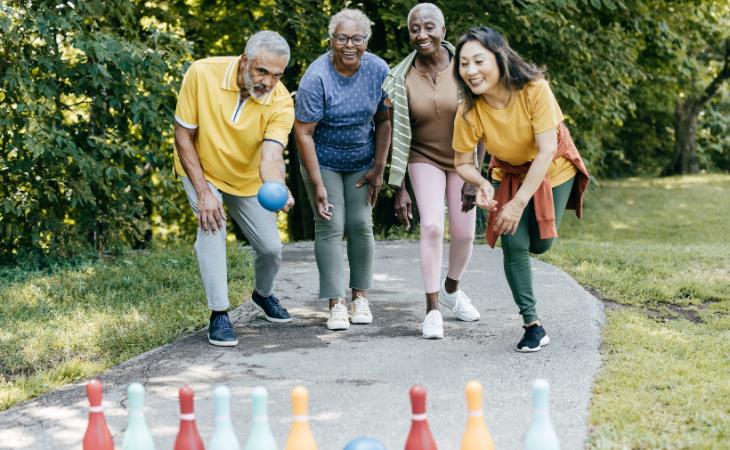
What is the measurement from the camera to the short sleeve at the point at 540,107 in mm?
4594

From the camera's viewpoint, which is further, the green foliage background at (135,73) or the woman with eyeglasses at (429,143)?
the green foliage background at (135,73)

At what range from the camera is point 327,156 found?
213 inches

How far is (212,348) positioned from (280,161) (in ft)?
3.82

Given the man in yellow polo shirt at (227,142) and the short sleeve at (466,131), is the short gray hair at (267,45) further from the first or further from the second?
the short sleeve at (466,131)

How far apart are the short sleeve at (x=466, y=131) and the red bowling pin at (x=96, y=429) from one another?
2398mm

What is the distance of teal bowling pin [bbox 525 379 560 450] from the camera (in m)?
3.19

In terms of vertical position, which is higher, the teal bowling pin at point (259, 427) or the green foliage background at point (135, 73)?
the green foliage background at point (135, 73)

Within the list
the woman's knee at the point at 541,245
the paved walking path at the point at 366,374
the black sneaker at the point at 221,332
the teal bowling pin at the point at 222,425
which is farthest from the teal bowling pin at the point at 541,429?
the black sneaker at the point at 221,332

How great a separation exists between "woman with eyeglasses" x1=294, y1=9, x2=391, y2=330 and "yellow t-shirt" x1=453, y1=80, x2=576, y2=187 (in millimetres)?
719

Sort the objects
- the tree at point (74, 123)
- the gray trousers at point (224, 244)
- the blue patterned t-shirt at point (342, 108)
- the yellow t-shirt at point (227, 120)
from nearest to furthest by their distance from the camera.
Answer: the yellow t-shirt at point (227, 120), the gray trousers at point (224, 244), the blue patterned t-shirt at point (342, 108), the tree at point (74, 123)

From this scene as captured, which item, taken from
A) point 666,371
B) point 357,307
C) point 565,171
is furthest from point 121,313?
point 666,371

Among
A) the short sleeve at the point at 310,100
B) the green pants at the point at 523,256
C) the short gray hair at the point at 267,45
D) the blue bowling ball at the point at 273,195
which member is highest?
the short gray hair at the point at 267,45

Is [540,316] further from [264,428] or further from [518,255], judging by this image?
[264,428]

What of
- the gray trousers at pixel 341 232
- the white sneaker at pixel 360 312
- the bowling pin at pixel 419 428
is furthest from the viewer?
the white sneaker at pixel 360 312
